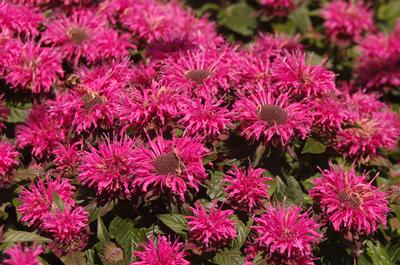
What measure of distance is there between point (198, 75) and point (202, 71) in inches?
1.6

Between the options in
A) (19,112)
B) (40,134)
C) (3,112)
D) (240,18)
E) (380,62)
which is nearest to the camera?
(40,134)

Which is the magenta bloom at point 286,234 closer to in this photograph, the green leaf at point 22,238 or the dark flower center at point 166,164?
the dark flower center at point 166,164

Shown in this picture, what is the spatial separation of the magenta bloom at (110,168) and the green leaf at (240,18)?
6.93ft

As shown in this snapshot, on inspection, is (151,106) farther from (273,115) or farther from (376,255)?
(376,255)

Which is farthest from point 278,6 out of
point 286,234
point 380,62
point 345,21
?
point 286,234

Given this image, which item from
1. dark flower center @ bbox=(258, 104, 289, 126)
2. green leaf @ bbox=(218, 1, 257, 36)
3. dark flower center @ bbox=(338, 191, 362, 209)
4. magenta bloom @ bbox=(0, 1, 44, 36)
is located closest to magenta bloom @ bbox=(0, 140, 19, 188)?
magenta bloom @ bbox=(0, 1, 44, 36)

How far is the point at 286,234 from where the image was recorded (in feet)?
6.96

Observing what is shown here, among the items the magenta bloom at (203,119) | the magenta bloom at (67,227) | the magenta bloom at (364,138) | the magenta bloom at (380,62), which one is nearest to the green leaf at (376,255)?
the magenta bloom at (364,138)

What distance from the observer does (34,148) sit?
2.55 meters

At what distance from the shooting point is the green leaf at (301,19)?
412 centimetres

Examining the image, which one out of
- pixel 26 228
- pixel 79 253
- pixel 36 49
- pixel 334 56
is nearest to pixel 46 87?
pixel 36 49

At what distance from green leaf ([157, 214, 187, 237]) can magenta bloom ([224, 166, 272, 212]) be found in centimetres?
22

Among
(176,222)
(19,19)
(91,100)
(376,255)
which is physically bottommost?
(376,255)

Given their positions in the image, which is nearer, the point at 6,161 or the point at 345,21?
the point at 6,161
